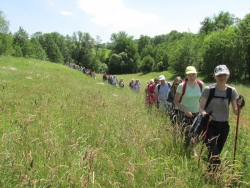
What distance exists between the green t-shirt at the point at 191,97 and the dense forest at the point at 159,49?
126ft

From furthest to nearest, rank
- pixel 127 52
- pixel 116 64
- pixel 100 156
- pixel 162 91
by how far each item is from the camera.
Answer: pixel 127 52 → pixel 116 64 → pixel 162 91 → pixel 100 156

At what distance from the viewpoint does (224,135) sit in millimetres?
4059

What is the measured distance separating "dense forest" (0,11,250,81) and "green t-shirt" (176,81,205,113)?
126 feet

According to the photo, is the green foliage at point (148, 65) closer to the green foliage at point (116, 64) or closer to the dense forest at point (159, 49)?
the dense forest at point (159, 49)

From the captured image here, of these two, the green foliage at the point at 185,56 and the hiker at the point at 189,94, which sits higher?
the green foliage at the point at 185,56

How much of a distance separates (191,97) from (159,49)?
79.5 metres

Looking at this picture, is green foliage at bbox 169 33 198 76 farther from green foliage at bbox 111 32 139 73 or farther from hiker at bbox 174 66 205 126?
hiker at bbox 174 66 205 126

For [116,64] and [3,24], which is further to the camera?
[116,64]

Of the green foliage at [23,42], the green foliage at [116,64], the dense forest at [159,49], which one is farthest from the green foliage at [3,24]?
the green foliage at [116,64]

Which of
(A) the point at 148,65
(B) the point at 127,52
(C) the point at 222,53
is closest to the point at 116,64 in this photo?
(B) the point at 127,52

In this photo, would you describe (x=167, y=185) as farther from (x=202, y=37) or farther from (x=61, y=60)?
(x=61, y=60)

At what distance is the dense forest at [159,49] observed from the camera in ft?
132

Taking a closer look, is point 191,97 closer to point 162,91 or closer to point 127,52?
point 162,91

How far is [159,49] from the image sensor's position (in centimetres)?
8181
